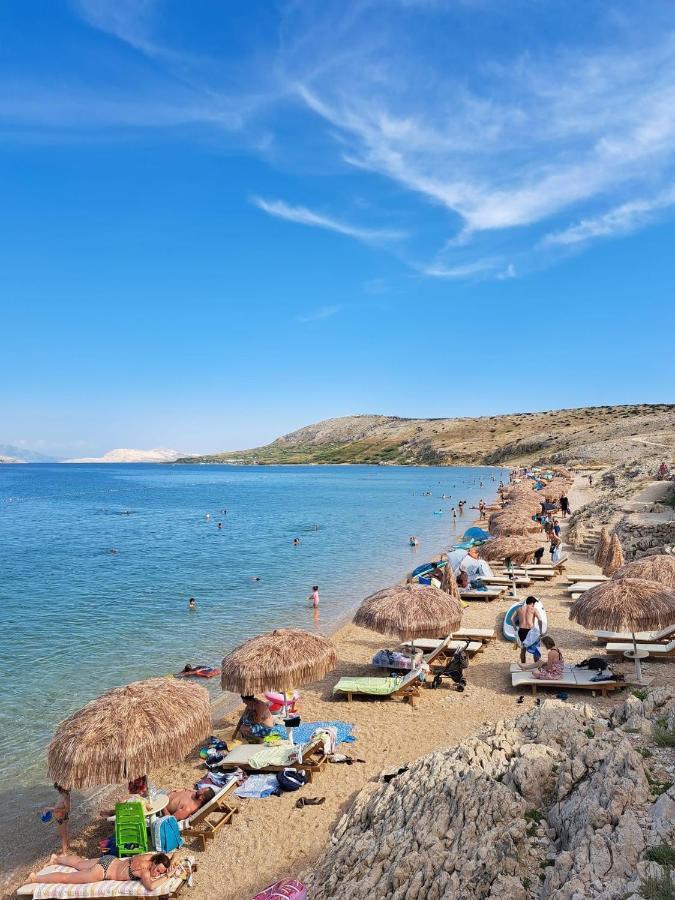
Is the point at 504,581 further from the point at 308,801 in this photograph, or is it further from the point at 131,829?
the point at 131,829

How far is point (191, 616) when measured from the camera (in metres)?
22.8

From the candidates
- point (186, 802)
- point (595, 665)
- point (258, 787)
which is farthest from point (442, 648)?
point (186, 802)

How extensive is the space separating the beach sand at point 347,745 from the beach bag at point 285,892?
98 centimetres

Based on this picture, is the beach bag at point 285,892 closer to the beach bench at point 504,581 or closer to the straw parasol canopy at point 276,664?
the straw parasol canopy at point 276,664

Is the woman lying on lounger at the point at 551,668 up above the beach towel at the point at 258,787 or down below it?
above

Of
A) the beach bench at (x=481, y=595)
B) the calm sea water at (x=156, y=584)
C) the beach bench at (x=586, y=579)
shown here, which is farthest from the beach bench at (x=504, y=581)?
the calm sea water at (x=156, y=584)

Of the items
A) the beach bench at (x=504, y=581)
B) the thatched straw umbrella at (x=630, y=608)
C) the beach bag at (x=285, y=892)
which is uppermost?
the thatched straw umbrella at (x=630, y=608)

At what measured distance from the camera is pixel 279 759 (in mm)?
10844

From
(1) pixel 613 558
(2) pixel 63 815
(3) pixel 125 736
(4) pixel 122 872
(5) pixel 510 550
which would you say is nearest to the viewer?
(4) pixel 122 872

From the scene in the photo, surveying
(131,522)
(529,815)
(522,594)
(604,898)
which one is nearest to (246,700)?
(529,815)

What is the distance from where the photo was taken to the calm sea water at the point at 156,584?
16.4 metres

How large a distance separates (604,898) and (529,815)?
1.57m

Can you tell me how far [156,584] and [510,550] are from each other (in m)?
16.5

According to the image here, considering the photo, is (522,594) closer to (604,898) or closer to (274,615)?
(274,615)
